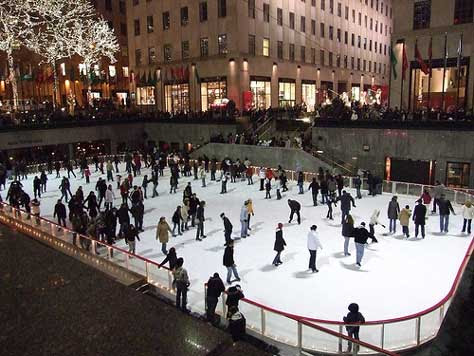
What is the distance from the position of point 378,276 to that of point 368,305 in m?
1.81

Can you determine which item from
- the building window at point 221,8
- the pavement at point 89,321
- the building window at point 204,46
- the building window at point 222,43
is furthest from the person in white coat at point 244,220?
the building window at point 204,46

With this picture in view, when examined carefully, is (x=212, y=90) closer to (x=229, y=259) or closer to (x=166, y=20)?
(x=166, y=20)

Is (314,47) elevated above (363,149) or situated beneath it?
elevated above

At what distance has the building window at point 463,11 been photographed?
27219 millimetres

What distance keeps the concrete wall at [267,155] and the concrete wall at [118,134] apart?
3192 mm

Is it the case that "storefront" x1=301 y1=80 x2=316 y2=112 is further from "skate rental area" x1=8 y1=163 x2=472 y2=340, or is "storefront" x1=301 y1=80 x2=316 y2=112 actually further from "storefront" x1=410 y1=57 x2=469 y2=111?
"skate rental area" x1=8 y1=163 x2=472 y2=340

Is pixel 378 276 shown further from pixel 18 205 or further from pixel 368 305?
pixel 18 205

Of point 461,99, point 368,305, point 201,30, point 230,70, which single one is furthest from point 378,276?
point 201,30

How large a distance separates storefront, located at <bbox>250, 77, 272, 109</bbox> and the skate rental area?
2372 cm

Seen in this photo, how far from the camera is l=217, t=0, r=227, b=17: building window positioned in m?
39.6

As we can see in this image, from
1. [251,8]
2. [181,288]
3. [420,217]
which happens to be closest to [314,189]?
[420,217]

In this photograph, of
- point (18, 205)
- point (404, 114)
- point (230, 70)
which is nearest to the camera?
point (18, 205)

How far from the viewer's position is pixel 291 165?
2670 cm

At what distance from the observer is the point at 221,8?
131 feet
